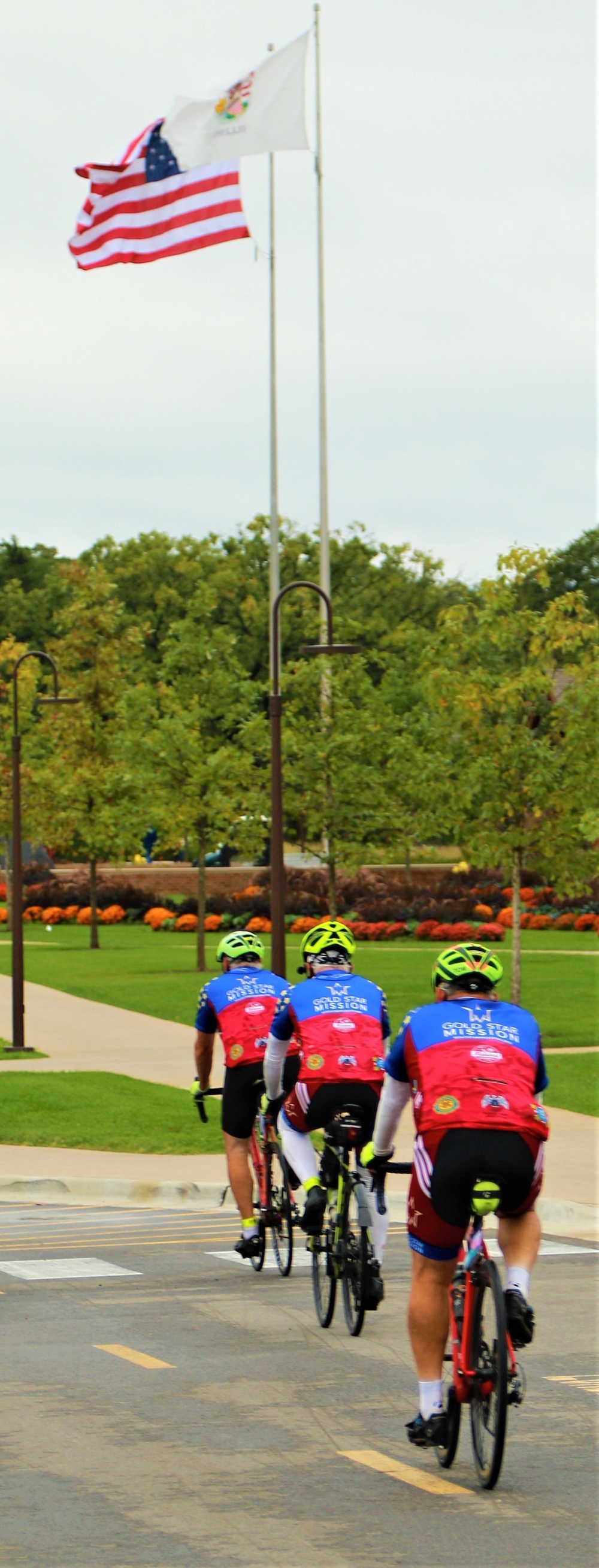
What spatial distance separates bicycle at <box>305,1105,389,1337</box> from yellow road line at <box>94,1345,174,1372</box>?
92cm

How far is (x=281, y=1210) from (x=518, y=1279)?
13.2ft

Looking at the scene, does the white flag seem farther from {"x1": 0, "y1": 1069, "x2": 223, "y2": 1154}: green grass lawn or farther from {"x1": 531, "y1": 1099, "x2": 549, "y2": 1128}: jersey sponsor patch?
{"x1": 531, "y1": 1099, "x2": 549, "y2": 1128}: jersey sponsor patch

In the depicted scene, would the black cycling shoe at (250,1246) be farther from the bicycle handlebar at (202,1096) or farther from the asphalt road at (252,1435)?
the bicycle handlebar at (202,1096)

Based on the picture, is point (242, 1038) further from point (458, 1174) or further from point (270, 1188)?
point (458, 1174)

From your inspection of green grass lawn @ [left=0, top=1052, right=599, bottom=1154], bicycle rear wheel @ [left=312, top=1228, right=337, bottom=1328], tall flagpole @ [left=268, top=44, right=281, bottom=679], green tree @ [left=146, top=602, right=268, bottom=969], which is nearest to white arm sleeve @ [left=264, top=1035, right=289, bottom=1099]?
bicycle rear wheel @ [left=312, top=1228, right=337, bottom=1328]

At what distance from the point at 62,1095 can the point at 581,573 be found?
78427mm

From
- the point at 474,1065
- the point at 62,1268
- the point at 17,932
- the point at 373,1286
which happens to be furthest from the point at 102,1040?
the point at 474,1065

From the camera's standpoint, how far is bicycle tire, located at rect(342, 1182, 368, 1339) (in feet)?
27.8

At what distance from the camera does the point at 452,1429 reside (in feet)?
20.8

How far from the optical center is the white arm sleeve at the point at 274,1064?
934 cm

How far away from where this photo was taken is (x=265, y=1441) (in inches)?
271

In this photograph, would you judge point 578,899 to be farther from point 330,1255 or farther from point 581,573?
point 581,573

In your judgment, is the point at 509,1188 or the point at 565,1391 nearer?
the point at 509,1188

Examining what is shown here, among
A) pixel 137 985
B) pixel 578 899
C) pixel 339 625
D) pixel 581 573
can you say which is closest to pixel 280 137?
pixel 339 625
